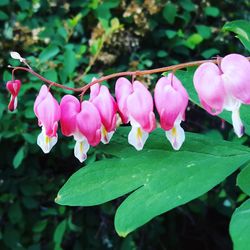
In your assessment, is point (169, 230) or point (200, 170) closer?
point (200, 170)

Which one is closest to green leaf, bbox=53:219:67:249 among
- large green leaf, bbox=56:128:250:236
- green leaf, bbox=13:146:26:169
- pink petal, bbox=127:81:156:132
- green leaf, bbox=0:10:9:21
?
green leaf, bbox=13:146:26:169

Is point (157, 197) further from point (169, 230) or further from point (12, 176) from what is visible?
point (169, 230)

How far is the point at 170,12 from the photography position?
6.35ft

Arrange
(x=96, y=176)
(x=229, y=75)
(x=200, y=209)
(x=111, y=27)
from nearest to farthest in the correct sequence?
1. (x=229, y=75)
2. (x=96, y=176)
3. (x=111, y=27)
4. (x=200, y=209)

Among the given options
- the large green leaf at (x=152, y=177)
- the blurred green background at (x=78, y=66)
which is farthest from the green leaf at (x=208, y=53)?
the large green leaf at (x=152, y=177)

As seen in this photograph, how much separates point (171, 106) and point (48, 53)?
34.9 inches

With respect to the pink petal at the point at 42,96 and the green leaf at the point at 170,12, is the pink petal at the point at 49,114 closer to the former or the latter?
the pink petal at the point at 42,96

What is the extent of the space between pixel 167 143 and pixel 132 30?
1.07 m

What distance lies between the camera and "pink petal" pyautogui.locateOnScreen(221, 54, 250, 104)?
2.56 feet

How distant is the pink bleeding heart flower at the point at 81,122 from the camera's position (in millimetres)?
888

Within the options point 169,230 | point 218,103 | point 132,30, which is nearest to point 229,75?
point 218,103

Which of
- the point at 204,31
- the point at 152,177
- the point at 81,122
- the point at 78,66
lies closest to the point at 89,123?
the point at 81,122

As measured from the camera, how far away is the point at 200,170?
0.87 meters

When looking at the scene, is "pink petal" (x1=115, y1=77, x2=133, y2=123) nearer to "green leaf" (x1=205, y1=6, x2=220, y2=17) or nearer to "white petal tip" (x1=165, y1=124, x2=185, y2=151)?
"white petal tip" (x1=165, y1=124, x2=185, y2=151)
